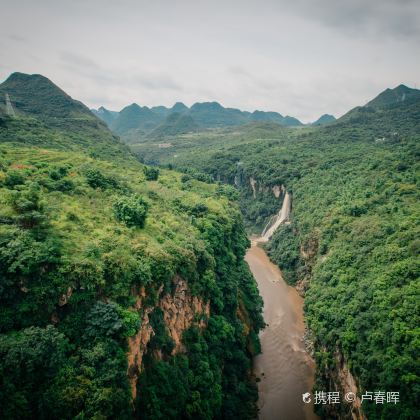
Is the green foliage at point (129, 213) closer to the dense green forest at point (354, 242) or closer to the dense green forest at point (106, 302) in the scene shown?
the dense green forest at point (106, 302)

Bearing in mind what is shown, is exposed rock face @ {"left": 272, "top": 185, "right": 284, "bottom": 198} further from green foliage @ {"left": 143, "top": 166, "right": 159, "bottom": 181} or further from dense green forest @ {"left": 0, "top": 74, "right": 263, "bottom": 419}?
dense green forest @ {"left": 0, "top": 74, "right": 263, "bottom": 419}

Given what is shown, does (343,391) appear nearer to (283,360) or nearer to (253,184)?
(283,360)

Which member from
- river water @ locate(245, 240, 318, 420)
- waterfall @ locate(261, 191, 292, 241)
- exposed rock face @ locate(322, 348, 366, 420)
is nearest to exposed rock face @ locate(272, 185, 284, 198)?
waterfall @ locate(261, 191, 292, 241)

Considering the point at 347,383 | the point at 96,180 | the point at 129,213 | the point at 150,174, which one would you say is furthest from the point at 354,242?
the point at 150,174

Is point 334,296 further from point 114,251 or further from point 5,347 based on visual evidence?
point 5,347

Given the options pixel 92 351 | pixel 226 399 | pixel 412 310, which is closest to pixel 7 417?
pixel 92 351
